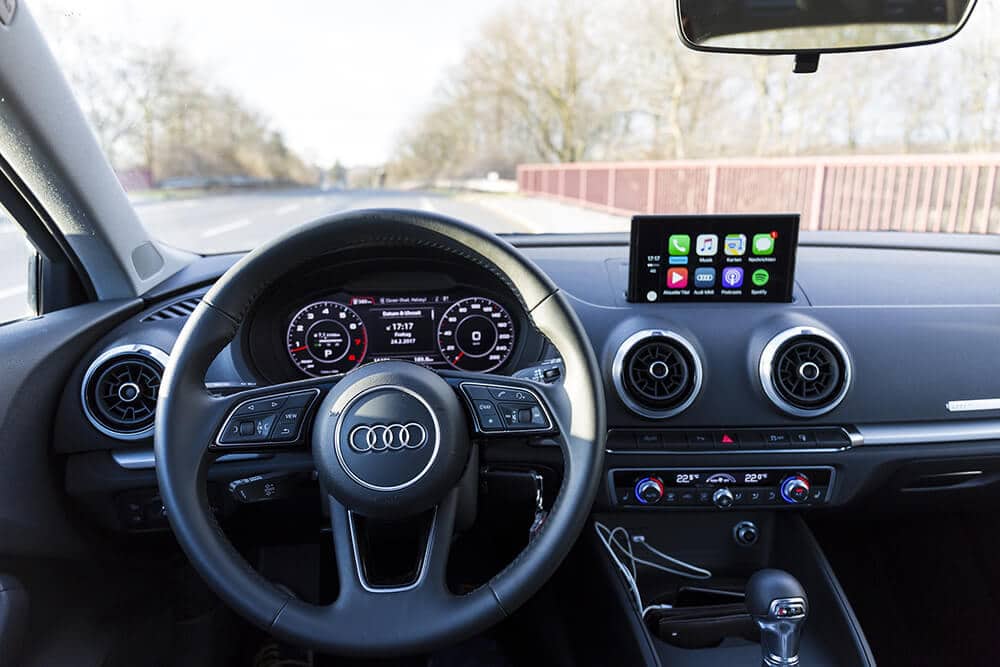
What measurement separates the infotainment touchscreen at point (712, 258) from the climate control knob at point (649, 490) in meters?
0.50

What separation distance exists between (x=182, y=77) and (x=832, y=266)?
2201mm

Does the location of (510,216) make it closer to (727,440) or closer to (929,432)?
(727,440)

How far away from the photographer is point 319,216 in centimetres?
138

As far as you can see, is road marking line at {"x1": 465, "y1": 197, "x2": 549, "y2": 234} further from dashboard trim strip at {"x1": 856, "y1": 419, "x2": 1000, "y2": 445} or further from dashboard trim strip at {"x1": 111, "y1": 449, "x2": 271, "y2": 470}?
dashboard trim strip at {"x1": 111, "y1": 449, "x2": 271, "y2": 470}

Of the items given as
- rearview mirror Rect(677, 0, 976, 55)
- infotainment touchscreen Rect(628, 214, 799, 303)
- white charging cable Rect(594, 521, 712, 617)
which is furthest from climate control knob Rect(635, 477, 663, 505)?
rearview mirror Rect(677, 0, 976, 55)

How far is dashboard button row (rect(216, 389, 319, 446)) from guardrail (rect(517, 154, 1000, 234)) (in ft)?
3.72

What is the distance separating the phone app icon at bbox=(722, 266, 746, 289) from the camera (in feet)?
6.70

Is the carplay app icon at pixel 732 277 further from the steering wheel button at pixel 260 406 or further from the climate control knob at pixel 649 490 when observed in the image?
the steering wheel button at pixel 260 406

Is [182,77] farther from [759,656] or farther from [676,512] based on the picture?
[759,656]

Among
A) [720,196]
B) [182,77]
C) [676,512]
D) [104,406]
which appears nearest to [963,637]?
[676,512]

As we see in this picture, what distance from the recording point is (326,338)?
188 centimetres

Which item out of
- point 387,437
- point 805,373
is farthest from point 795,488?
point 387,437

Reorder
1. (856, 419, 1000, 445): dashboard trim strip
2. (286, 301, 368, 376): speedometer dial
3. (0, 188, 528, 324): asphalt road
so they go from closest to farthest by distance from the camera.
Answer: (0, 188, 528, 324): asphalt road, (286, 301, 368, 376): speedometer dial, (856, 419, 1000, 445): dashboard trim strip

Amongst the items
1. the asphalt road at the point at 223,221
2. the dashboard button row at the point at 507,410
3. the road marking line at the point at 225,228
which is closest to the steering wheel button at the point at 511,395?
the dashboard button row at the point at 507,410
